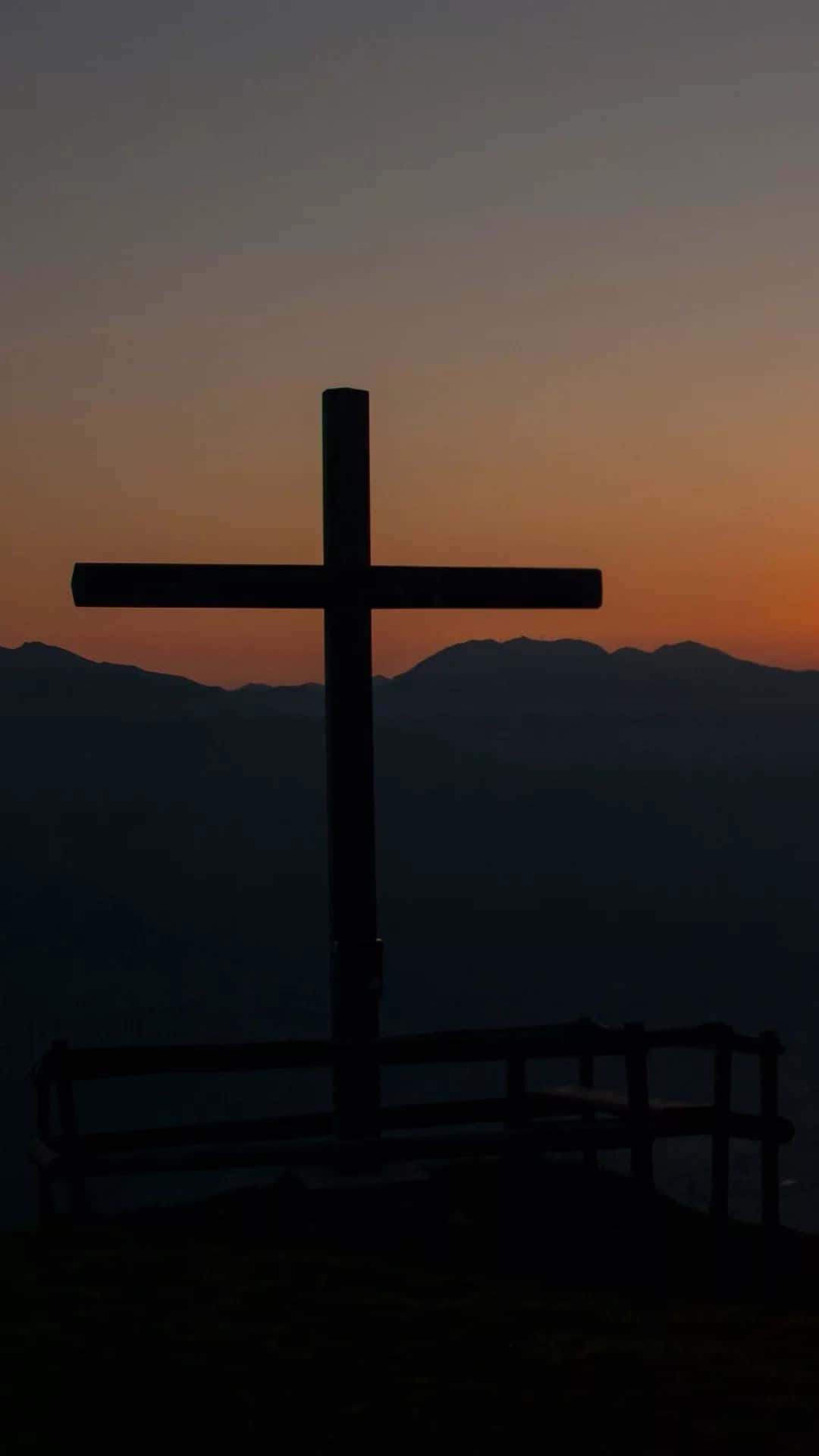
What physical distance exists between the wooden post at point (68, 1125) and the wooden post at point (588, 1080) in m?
3.03

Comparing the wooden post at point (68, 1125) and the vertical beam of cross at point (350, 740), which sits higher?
the vertical beam of cross at point (350, 740)

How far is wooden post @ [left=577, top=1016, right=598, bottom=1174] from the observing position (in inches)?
423

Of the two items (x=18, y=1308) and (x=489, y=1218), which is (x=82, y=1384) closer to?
(x=18, y=1308)

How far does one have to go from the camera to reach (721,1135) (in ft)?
34.7

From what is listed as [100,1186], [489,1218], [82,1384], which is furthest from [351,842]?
[100,1186]

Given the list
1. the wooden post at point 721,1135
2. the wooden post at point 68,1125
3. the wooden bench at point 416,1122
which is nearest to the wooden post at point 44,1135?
the wooden bench at point 416,1122

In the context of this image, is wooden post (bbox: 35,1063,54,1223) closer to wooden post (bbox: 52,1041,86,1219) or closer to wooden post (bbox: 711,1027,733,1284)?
wooden post (bbox: 52,1041,86,1219)

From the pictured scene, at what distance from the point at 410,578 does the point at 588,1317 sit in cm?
490

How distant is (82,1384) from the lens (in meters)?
6.41

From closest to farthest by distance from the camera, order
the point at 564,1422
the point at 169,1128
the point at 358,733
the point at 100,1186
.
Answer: the point at 564,1422
the point at 169,1128
the point at 358,733
the point at 100,1186

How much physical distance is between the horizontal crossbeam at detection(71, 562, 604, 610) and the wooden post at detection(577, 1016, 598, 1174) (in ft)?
9.14

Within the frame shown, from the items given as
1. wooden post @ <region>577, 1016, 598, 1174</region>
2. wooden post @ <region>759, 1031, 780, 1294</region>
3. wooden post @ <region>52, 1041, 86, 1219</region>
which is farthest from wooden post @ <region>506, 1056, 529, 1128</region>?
wooden post @ <region>52, 1041, 86, 1219</region>

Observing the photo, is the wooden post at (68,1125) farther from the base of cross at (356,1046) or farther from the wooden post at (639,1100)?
the wooden post at (639,1100)

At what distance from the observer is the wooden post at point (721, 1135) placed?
1038cm
